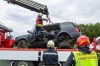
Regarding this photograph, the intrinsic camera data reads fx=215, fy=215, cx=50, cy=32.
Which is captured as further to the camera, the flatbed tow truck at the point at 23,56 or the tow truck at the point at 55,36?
the tow truck at the point at 55,36

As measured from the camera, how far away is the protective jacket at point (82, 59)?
310cm

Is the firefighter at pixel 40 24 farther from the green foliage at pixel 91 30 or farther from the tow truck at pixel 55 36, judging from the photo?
the green foliage at pixel 91 30

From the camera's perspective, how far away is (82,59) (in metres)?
3.12

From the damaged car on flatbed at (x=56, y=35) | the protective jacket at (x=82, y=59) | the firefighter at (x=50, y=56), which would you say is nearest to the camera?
the protective jacket at (x=82, y=59)

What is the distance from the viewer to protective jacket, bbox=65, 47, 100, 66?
310 centimetres

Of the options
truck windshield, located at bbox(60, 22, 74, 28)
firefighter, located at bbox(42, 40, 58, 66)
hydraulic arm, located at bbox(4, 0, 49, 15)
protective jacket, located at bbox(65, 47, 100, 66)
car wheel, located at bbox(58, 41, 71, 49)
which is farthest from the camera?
hydraulic arm, located at bbox(4, 0, 49, 15)

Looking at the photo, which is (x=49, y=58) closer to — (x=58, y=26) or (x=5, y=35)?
(x=58, y=26)

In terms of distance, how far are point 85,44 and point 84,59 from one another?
0.72 ft

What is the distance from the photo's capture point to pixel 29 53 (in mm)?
8133

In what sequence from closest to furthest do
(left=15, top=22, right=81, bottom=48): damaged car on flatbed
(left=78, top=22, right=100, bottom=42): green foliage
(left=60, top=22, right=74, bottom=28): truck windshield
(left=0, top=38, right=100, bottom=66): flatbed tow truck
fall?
(left=0, top=38, right=100, bottom=66): flatbed tow truck, (left=15, top=22, right=81, bottom=48): damaged car on flatbed, (left=60, top=22, right=74, bottom=28): truck windshield, (left=78, top=22, right=100, bottom=42): green foliage

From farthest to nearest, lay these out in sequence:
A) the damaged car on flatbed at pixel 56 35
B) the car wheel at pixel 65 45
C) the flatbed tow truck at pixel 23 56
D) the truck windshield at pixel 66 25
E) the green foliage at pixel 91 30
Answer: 1. the green foliage at pixel 91 30
2. the truck windshield at pixel 66 25
3. the damaged car on flatbed at pixel 56 35
4. the car wheel at pixel 65 45
5. the flatbed tow truck at pixel 23 56

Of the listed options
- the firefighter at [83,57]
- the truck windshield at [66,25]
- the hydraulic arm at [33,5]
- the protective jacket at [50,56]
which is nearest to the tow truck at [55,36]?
the truck windshield at [66,25]

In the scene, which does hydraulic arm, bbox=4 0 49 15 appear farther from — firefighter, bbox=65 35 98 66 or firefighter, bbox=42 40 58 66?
firefighter, bbox=65 35 98 66

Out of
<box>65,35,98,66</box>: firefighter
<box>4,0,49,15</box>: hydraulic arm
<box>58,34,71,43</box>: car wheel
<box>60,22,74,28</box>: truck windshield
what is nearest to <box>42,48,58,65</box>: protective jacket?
<box>58,34,71,43</box>: car wheel
